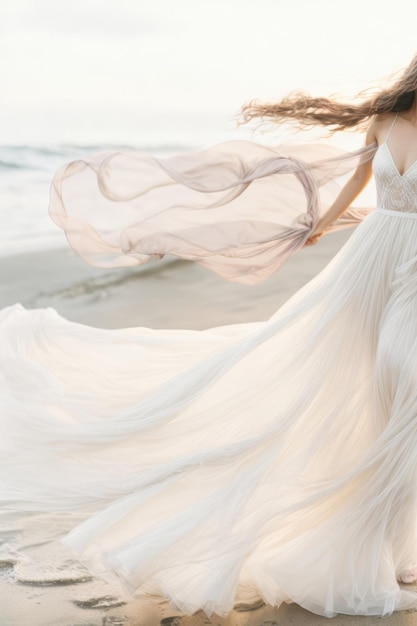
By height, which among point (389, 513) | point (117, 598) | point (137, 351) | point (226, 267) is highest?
point (226, 267)

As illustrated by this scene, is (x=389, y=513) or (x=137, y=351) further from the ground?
(x=137, y=351)

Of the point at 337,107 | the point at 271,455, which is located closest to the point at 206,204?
the point at 337,107

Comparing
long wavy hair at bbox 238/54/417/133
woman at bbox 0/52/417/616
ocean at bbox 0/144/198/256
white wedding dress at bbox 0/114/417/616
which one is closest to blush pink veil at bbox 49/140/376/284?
woman at bbox 0/52/417/616

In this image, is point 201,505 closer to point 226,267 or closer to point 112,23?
point 226,267

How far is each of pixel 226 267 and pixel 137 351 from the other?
488mm

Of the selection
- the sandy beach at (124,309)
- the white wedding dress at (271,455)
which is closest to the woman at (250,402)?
the white wedding dress at (271,455)

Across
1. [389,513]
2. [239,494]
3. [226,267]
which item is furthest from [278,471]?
[226,267]

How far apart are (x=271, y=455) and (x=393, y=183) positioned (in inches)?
35.3

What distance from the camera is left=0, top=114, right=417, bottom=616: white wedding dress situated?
2654 millimetres

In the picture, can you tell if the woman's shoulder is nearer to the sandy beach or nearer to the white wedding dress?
the white wedding dress

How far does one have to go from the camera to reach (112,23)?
16984 millimetres

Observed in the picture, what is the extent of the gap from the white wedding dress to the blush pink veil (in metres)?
0.26

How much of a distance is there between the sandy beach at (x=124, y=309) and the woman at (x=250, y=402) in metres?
0.15

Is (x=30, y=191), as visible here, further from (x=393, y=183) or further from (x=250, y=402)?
(x=393, y=183)
